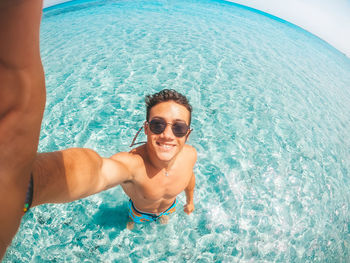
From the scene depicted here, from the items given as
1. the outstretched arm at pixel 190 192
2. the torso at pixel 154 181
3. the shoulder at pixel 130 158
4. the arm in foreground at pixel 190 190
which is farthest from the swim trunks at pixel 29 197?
the outstretched arm at pixel 190 192

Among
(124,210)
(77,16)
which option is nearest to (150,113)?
(124,210)

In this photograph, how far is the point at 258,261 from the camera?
2799 mm

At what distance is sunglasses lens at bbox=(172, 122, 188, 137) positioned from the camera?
1729 mm

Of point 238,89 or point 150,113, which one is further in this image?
point 238,89

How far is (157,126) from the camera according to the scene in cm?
170

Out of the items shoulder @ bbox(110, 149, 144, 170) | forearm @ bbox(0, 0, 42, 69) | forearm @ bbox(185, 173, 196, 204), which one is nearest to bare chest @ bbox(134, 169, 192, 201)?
shoulder @ bbox(110, 149, 144, 170)

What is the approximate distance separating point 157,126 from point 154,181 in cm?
60

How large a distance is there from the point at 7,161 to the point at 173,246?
2935 millimetres

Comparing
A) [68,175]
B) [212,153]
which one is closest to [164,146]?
[68,175]

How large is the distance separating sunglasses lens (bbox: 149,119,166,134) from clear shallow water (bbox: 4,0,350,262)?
2.00 m

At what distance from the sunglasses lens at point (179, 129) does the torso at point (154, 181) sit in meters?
0.41

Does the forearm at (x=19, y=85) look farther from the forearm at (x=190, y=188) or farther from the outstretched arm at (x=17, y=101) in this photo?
the forearm at (x=190, y=188)

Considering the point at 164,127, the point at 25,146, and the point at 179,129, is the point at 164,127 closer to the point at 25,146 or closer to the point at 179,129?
the point at 179,129

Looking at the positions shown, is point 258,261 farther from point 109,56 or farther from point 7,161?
point 109,56
